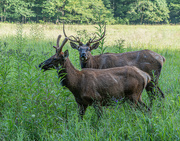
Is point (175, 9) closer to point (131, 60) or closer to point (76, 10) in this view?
point (76, 10)

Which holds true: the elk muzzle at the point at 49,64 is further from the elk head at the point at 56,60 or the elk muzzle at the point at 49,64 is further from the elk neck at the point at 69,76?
the elk neck at the point at 69,76

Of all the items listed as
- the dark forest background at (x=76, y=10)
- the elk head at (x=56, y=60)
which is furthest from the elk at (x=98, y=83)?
the dark forest background at (x=76, y=10)

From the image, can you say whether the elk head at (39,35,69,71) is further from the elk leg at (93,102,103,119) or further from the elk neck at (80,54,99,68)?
the elk neck at (80,54,99,68)

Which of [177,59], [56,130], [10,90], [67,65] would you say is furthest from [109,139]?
[177,59]

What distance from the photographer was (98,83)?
451 centimetres

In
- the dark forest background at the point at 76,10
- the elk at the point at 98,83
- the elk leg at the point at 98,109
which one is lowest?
the elk leg at the point at 98,109

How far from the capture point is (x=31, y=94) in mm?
3564

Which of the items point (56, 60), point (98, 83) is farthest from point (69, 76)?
point (98, 83)

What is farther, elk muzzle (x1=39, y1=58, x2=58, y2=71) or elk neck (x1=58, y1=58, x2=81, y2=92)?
elk neck (x1=58, y1=58, x2=81, y2=92)

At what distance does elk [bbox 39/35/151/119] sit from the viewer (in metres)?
4.33

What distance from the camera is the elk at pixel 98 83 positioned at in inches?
170

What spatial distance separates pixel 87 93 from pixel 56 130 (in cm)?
97

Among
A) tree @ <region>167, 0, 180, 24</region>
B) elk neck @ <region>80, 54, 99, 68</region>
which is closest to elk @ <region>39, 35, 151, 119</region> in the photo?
elk neck @ <region>80, 54, 99, 68</region>

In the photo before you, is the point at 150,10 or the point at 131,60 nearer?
the point at 131,60
